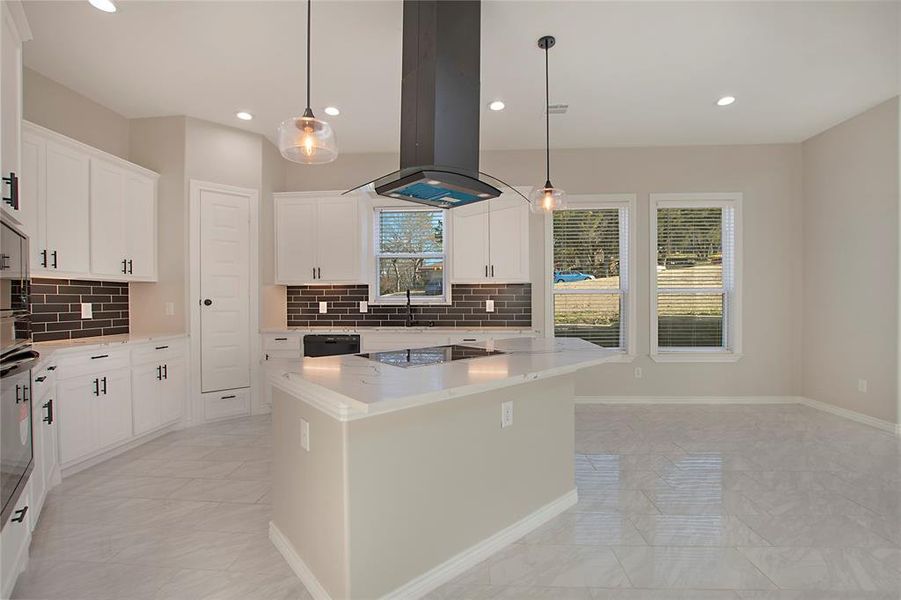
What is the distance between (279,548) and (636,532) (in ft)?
6.08

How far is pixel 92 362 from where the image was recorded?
3.08 metres

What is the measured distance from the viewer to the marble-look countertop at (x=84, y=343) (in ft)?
8.89

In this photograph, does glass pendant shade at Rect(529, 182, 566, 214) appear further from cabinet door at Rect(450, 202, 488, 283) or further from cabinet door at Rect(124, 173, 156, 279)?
cabinet door at Rect(124, 173, 156, 279)

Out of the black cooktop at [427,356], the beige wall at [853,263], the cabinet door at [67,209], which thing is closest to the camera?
the black cooktop at [427,356]

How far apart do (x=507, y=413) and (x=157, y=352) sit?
3.25m

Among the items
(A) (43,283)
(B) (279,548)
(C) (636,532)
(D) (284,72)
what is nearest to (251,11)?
(D) (284,72)

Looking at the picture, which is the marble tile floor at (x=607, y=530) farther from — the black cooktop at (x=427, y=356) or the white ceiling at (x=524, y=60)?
the white ceiling at (x=524, y=60)

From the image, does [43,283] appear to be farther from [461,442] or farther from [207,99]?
[461,442]

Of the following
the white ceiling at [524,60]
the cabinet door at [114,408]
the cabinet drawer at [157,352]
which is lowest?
the cabinet door at [114,408]

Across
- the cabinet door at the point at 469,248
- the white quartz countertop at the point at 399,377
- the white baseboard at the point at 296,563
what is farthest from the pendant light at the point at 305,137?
the cabinet door at the point at 469,248

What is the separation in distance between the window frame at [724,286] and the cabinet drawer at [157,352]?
198 inches

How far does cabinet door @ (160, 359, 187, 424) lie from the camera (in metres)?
3.79

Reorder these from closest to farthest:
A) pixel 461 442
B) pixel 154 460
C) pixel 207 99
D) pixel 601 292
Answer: pixel 461 442
pixel 154 460
pixel 207 99
pixel 601 292

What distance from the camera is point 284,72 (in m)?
3.35
